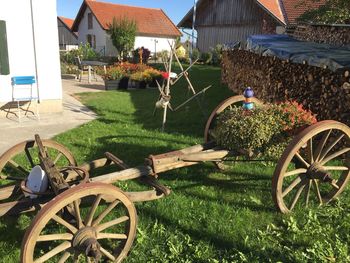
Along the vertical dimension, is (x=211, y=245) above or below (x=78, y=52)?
below

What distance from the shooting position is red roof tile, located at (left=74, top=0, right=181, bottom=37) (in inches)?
1486

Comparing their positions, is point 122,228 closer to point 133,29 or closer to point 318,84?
point 318,84

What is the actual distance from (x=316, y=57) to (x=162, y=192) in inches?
165

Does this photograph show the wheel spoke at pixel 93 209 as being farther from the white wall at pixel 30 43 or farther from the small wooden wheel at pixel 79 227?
the white wall at pixel 30 43

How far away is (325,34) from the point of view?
34.8 feet

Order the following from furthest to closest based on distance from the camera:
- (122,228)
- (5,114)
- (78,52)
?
(78,52) → (5,114) → (122,228)

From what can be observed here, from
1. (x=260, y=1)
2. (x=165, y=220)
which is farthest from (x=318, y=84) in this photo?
(x=260, y=1)

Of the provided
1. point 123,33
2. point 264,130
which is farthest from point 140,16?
point 264,130

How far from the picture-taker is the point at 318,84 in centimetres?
679

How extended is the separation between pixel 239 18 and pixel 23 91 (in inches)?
852

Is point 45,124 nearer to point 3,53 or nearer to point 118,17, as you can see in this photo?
point 3,53

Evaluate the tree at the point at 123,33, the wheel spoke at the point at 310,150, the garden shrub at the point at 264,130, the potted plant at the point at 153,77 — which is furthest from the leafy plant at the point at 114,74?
the tree at the point at 123,33

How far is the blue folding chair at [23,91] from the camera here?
852cm

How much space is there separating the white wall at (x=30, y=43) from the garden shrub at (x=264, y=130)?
6.21 m
